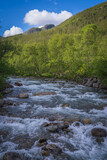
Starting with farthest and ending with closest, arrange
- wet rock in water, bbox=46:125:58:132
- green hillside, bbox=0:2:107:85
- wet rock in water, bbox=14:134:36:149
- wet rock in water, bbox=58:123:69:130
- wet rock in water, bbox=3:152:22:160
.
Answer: green hillside, bbox=0:2:107:85 → wet rock in water, bbox=58:123:69:130 → wet rock in water, bbox=46:125:58:132 → wet rock in water, bbox=14:134:36:149 → wet rock in water, bbox=3:152:22:160

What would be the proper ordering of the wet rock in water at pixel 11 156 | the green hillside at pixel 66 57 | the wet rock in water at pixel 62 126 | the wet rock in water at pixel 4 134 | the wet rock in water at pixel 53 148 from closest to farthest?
the wet rock in water at pixel 11 156
the wet rock in water at pixel 53 148
the wet rock in water at pixel 4 134
the wet rock in water at pixel 62 126
the green hillside at pixel 66 57

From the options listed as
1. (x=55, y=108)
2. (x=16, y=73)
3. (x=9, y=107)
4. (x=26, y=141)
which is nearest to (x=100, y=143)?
(x=26, y=141)

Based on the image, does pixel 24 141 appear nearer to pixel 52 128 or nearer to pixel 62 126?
pixel 52 128

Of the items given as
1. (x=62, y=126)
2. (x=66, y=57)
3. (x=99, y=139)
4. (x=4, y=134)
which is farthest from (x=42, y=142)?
(x=66, y=57)

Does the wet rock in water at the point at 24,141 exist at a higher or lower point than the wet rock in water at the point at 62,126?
lower

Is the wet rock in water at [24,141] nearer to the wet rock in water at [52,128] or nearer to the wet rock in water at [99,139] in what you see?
the wet rock in water at [52,128]

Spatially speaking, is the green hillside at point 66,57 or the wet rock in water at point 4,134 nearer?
the wet rock in water at point 4,134

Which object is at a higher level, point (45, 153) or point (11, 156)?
point (11, 156)

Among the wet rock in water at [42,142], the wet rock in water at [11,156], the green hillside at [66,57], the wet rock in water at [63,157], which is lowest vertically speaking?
the wet rock in water at [63,157]

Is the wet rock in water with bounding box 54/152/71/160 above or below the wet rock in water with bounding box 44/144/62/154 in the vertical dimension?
below

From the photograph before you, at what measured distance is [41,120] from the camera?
785 cm

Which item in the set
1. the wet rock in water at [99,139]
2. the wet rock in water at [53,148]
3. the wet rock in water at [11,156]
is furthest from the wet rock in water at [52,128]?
the wet rock in water at [11,156]

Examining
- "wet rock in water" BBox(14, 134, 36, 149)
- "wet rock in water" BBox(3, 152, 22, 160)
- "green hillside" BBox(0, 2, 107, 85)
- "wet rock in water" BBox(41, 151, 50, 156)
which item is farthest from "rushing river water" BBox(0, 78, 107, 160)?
"green hillside" BBox(0, 2, 107, 85)

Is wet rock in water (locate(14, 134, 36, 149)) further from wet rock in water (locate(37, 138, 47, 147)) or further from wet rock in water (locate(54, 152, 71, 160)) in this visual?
wet rock in water (locate(54, 152, 71, 160))
